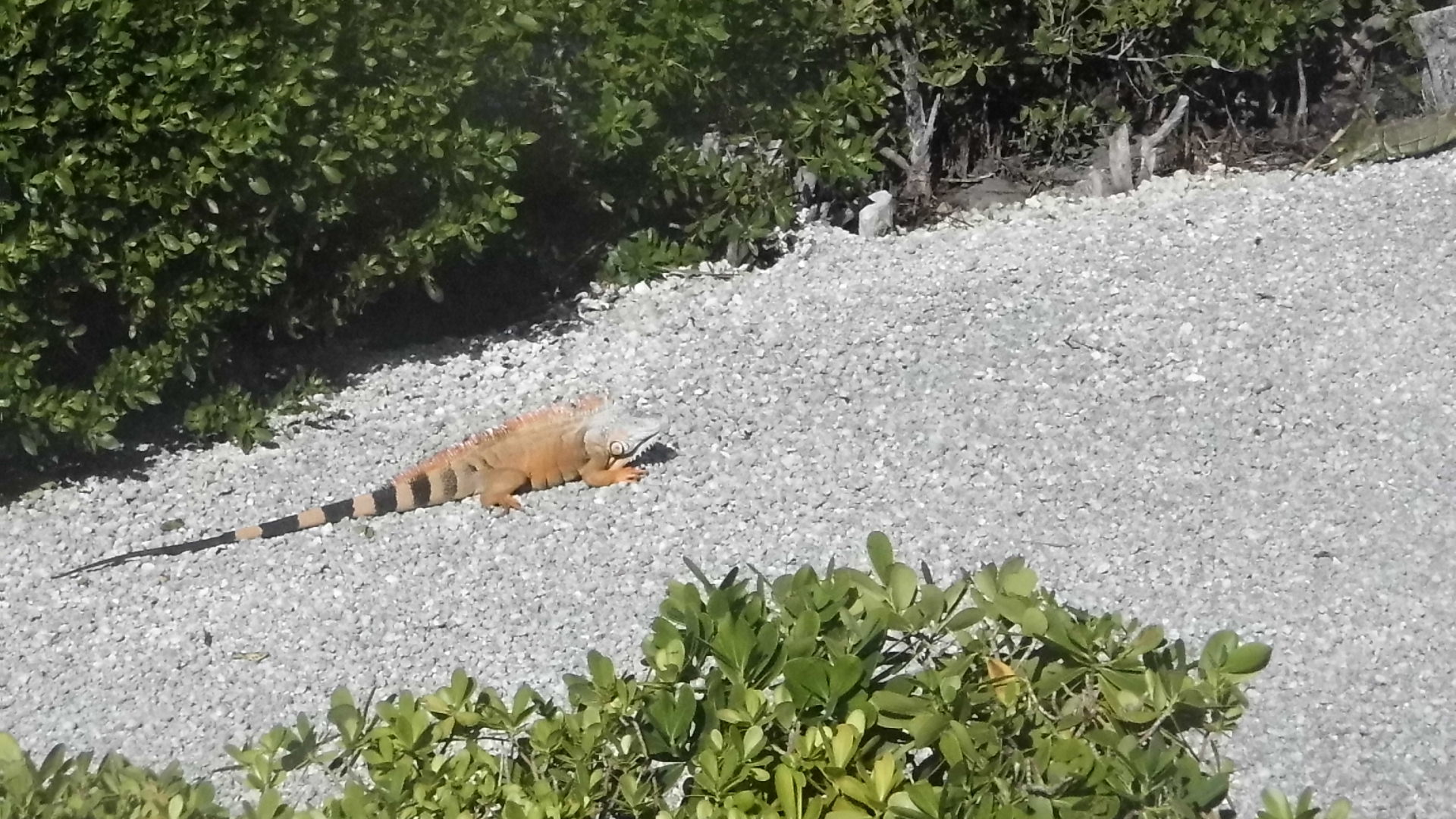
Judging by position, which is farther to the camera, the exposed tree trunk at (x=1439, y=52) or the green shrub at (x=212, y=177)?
the exposed tree trunk at (x=1439, y=52)

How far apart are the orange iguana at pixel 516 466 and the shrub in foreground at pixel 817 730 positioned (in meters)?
2.02

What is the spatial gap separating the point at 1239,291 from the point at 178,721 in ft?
12.9

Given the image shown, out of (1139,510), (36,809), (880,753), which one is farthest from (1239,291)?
(36,809)

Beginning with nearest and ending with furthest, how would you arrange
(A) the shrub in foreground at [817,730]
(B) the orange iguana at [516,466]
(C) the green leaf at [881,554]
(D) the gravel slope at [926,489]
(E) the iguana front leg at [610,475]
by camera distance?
(A) the shrub in foreground at [817,730], (C) the green leaf at [881,554], (D) the gravel slope at [926,489], (B) the orange iguana at [516,466], (E) the iguana front leg at [610,475]

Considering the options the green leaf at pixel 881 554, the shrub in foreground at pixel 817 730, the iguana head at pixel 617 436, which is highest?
the green leaf at pixel 881 554

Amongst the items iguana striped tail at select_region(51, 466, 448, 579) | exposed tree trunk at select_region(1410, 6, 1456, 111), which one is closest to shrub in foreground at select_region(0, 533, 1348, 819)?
iguana striped tail at select_region(51, 466, 448, 579)

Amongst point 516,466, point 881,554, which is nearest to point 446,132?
point 516,466

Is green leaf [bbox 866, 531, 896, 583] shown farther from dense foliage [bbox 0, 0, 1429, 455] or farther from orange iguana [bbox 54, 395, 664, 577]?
dense foliage [bbox 0, 0, 1429, 455]

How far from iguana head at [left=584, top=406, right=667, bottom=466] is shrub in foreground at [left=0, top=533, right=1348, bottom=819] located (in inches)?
81.7

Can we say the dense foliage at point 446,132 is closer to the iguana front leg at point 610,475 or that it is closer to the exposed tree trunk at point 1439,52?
the exposed tree trunk at point 1439,52

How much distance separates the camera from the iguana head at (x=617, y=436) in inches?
182

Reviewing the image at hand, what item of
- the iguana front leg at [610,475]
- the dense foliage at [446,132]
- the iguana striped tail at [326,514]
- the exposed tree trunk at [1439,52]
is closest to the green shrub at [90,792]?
the iguana striped tail at [326,514]

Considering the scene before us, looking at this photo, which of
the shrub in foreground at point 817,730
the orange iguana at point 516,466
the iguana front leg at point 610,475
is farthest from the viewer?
the iguana front leg at point 610,475

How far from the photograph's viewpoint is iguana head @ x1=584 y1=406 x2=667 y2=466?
463cm
